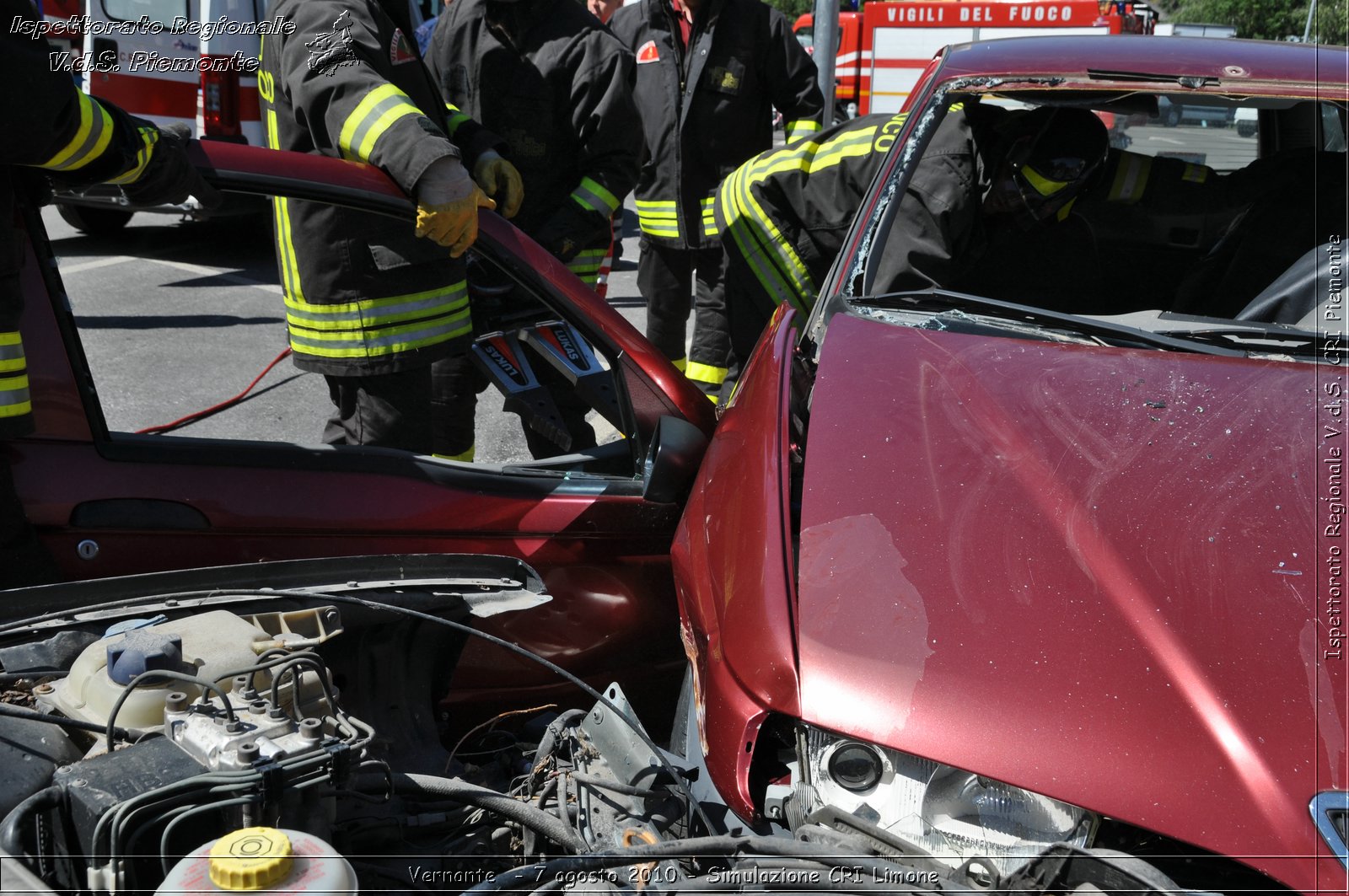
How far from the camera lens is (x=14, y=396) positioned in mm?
1938

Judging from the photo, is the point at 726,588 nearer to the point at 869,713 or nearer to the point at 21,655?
the point at 869,713

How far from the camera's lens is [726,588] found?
5.46 feet

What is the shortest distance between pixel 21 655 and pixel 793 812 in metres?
1.15

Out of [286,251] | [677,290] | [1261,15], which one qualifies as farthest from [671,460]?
[1261,15]

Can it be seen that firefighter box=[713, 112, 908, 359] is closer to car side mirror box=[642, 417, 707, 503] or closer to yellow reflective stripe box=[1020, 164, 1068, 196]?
yellow reflective stripe box=[1020, 164, 1068, 196]

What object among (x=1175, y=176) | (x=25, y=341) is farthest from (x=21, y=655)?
(x=1175, y=176)

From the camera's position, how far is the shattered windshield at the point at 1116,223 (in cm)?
236

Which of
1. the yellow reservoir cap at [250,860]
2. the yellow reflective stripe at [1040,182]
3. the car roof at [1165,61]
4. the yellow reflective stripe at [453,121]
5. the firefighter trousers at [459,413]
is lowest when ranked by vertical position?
the firefighter trousers at [459,413]

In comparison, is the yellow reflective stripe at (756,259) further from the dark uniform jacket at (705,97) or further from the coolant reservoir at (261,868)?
the coolant reservoir at (261,868)

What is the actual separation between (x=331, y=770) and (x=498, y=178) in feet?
7.09

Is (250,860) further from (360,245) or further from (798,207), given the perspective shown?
(798,207)

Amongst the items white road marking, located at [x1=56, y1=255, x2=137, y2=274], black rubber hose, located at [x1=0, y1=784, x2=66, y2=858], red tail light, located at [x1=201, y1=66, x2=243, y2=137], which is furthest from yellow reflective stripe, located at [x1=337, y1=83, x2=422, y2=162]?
white road marking, located at [x1=56, y1=255, x2=137, y2=274]

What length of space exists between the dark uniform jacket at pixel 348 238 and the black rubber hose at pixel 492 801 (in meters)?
1.33

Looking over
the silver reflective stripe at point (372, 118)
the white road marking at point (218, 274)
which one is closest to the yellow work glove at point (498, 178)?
the silver reflective stripe at point (372, 118)
